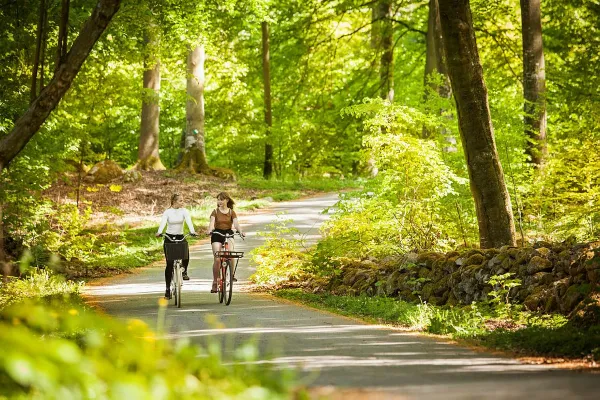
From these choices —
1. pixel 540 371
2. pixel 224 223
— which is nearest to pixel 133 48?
pixel 224 223

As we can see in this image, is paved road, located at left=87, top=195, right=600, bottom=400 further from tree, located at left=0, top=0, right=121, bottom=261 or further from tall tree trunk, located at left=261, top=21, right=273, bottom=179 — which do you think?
tall tree trunk, located at left=261, top=21, right=273, bottom=179

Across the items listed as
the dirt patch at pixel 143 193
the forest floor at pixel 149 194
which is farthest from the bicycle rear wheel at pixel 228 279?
the dirt patch at pixel 143 193

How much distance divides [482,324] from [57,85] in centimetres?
845

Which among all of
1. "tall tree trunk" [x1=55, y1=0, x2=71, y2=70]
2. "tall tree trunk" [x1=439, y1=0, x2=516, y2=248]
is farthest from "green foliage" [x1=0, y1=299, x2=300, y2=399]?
"tall tree trunk" [x1=55, y1=0, x2=71, y2=70]

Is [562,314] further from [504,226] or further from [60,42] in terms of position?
[60,42]

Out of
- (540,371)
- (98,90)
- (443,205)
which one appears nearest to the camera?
(540,371)

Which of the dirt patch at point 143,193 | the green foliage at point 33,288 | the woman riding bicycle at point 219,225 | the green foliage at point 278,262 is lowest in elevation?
the green foliage at point 33,288

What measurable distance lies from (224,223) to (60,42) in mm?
4461

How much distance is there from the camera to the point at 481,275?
558 inches

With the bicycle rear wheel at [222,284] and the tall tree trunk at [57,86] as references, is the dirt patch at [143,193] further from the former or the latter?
the bicycle rear wheel at [222,284]

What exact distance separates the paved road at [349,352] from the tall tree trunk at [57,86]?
3.16 m

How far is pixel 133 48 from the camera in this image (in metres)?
23.0

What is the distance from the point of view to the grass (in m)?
9.83

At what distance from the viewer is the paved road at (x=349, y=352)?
7.52 metres
